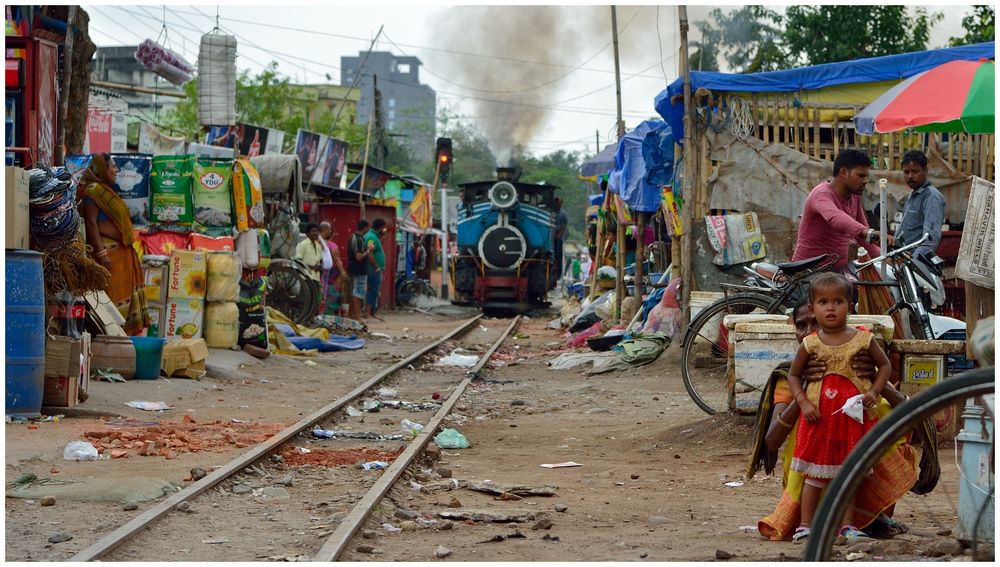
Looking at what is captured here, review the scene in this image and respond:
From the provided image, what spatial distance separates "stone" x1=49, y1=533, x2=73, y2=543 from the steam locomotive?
962 inches

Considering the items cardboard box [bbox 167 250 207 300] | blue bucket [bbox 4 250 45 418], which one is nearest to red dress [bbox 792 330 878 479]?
blue bucket [bbox 4 250 45 418]

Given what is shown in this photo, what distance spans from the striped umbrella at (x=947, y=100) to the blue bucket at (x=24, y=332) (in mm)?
5715

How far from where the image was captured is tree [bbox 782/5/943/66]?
2644 centimetres

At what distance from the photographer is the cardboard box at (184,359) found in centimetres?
1173

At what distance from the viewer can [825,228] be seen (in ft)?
25.6

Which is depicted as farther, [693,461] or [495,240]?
[495,240]

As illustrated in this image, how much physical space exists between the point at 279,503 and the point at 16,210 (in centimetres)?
340

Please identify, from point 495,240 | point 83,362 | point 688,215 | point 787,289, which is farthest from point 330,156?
point 787,289

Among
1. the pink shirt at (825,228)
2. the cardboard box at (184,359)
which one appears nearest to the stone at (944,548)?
the pink shirt at (825,228)

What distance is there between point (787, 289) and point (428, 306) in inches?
992

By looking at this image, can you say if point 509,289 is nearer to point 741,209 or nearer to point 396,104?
point 741,209

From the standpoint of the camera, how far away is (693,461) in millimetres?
7562

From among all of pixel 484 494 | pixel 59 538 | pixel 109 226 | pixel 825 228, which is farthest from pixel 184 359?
pixel 59 538

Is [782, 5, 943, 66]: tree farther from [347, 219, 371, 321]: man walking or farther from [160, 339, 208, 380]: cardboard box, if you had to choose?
[160, 339, 208, 380]: cardboard box
